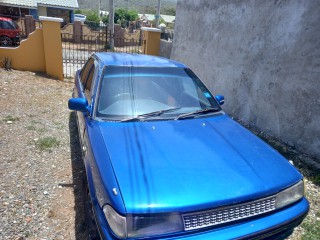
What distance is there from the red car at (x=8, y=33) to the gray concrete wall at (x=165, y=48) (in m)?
8.81

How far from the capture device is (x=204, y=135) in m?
2.53

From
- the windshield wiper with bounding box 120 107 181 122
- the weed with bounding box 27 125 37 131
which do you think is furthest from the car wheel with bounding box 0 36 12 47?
the windshield wiper with bounding box 120 107 181 122

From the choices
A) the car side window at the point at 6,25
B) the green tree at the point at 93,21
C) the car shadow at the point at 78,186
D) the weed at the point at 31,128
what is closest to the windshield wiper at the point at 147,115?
the car shadow at the point at 78,186

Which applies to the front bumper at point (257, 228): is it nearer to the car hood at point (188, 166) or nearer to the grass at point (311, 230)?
the car hood at point (188, 166)

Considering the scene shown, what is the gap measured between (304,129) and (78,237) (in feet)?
13.0

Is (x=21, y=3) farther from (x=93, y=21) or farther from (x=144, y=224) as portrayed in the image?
(x=144, y=224)

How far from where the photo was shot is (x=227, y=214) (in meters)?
1.82

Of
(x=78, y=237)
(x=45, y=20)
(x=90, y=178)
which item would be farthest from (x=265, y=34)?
(x=45, y=20)

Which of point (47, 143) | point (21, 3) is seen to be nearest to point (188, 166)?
point (47, 143)

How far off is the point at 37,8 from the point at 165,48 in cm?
2594

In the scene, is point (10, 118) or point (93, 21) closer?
point (10, 118)

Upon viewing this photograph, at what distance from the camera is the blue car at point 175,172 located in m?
1.69

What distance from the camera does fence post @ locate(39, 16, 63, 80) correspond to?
7.84m

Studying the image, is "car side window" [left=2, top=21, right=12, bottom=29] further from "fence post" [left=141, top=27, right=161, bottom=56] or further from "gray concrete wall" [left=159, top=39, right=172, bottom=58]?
"gray concrete wall" [left=159, top=39, right=172, bottom=58]
